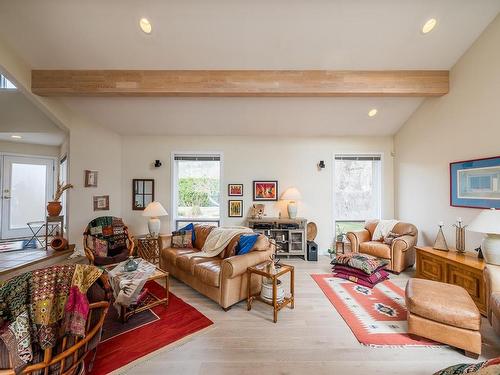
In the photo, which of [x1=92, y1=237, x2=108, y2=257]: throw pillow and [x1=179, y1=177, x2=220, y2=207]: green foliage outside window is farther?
[x1=179, y1=177, x2=220, y2=207]: green foliage outside window

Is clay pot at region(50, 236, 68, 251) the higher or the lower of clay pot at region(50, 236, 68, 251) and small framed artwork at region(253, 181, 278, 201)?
the lower

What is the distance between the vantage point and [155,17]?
2.55m

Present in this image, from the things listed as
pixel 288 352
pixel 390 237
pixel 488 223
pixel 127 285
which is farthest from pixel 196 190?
pixel 488 223

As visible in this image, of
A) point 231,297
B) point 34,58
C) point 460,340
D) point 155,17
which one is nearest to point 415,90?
point 460,340

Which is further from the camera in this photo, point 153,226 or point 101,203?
point 101,203

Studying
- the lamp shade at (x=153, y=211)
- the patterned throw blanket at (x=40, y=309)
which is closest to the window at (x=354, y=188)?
the lamp shade at (x=153, y=211)

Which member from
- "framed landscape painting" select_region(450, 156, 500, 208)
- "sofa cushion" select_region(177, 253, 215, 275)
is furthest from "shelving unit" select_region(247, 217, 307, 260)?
"framed landscape painting" select_region(450, 156, 500, 208)

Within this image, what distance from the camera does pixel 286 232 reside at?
4480 mm

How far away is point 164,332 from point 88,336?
90 cm

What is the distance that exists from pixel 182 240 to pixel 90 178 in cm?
243

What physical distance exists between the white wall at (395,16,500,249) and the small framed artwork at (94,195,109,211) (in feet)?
20.5

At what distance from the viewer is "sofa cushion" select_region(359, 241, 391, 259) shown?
360 centimetres

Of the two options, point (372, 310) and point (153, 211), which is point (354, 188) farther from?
point (153, 211)

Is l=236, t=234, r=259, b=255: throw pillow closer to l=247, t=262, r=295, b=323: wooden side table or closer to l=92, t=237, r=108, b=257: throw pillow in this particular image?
l=247, t=262, r=295, b=323: wooden side table
